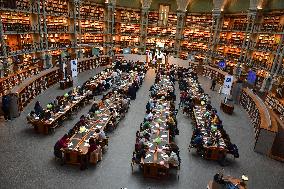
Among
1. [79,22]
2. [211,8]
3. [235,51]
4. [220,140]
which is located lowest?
[220,140]

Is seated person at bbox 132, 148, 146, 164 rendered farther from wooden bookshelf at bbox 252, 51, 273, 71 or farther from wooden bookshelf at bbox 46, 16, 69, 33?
wooden bookshelf at bbox 252, 51, 273, 71

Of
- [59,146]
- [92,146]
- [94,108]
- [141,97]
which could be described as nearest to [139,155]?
[92,146]

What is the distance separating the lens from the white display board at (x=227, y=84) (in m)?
21.3

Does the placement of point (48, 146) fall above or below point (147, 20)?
below

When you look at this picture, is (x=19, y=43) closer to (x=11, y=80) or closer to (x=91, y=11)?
(x=11, y=80)

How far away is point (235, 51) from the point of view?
106 ft

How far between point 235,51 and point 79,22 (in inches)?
811

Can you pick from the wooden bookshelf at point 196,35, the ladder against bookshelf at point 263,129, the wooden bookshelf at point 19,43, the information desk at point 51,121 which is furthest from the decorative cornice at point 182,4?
the information desk at point 51,121

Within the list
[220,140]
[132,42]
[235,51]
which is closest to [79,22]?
[132,42]

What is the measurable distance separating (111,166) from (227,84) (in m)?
14.8

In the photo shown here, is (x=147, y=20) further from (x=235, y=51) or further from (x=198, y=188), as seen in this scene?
(x=198, y=188)

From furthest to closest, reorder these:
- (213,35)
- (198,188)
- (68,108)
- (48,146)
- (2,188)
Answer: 1. (213,35)
2. (68,108)
3. (48,146)
4. (198,188)
5. (2,188)

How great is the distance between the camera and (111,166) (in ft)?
35.7

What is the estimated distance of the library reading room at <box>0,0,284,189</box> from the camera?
10609 millimetres
